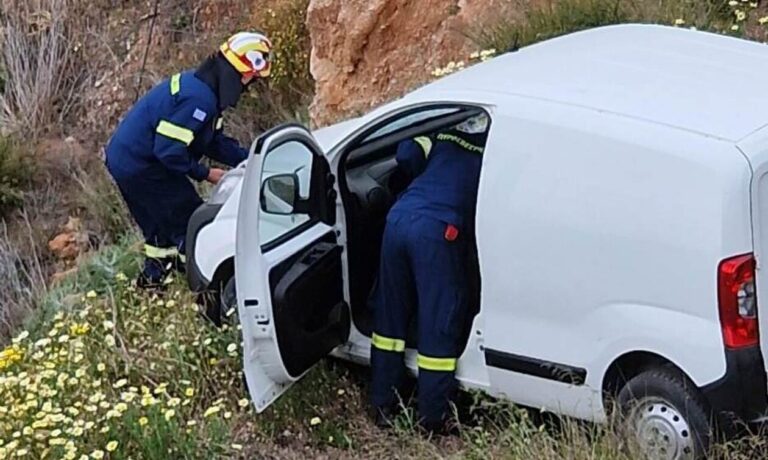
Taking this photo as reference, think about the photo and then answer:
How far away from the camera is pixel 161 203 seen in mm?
7145

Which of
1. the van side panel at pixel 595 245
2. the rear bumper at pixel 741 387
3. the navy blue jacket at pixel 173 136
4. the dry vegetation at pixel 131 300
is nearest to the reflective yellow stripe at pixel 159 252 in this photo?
the dry vegetation at pixel 131 300

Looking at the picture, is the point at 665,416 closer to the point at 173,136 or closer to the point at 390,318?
the point at 390,318

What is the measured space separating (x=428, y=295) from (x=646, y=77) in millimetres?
1178

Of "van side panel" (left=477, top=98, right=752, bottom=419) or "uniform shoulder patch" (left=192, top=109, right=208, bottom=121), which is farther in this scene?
"uniform shoulder patch" (left=192, top=109, right=208, bottom=121)

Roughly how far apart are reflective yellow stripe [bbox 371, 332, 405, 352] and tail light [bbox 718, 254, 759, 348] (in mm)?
1495

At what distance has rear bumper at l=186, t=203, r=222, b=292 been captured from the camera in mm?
5887

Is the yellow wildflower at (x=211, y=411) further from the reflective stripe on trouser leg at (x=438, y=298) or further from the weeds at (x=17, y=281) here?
the weeds at (x=17, y=281)

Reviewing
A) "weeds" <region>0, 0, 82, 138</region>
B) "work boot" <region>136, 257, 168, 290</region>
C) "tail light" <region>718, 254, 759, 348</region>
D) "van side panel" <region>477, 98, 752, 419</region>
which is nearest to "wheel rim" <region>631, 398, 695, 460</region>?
"van side panel" <region>477, 98, 752, 419</region>

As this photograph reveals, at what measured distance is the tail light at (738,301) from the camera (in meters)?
4.07

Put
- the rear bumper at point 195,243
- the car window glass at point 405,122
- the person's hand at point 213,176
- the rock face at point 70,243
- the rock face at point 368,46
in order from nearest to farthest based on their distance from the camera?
the car window glass at point 405,122 < the rear bumper at point 195,243 < the person's hand at point 213,176 < the rock face at point 368,46 < the rock face at point 70,243

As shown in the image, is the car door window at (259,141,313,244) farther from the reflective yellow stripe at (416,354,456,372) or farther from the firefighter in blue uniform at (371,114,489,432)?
the reflective yellow stripe at (416,354,456,372)

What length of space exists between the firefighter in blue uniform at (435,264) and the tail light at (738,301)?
3.92 ft

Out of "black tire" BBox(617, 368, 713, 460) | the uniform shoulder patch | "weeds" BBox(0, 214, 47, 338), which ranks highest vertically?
the uniform shoulder patch

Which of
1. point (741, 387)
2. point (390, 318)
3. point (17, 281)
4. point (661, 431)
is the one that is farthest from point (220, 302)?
point (17, 281)
